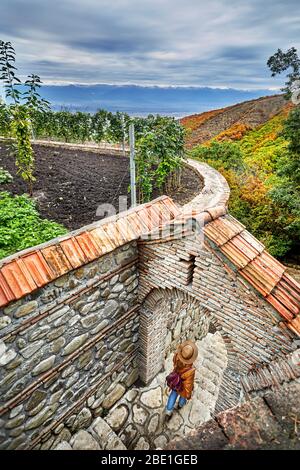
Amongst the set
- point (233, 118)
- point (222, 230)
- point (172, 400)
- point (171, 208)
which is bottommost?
point (233, 118)

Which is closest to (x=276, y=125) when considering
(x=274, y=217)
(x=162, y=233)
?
(x=274, y=217)

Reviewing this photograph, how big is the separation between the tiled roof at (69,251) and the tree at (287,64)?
37.6 ft

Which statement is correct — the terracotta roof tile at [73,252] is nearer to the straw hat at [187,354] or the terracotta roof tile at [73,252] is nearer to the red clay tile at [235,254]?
the red clay tile at [235,254]

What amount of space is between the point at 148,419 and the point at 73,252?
3628 millimetres

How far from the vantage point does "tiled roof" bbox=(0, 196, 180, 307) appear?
288cm

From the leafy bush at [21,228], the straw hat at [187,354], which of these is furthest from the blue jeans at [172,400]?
the leafy bush at [21,228]

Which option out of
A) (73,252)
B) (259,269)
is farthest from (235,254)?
(73,252)

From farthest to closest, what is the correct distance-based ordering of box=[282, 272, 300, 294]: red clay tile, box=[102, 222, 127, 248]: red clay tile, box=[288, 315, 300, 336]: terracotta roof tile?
box=[102, 222, 127, 248]: red clay tile < box=[282, 272, 300, 294]: red clay tile < box=[288, 315, 300, 336]: terracotta roof tile

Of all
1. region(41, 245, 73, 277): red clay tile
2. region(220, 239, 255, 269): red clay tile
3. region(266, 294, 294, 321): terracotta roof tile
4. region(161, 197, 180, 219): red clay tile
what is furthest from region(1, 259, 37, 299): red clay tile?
region(266, 294, 294, 321): terracotta roof tile

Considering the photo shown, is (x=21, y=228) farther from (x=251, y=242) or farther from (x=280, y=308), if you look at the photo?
(x=280, y=308)

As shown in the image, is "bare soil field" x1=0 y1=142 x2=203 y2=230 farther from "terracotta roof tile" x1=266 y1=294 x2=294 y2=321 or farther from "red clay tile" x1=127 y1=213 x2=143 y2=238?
"terracotta roof tile" x1=266 y1=294 x2=294 y2=321

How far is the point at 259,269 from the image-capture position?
3.28 m

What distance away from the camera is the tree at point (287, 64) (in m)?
12.0

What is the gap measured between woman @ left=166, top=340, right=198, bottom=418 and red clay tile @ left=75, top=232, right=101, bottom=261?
2265 mm
